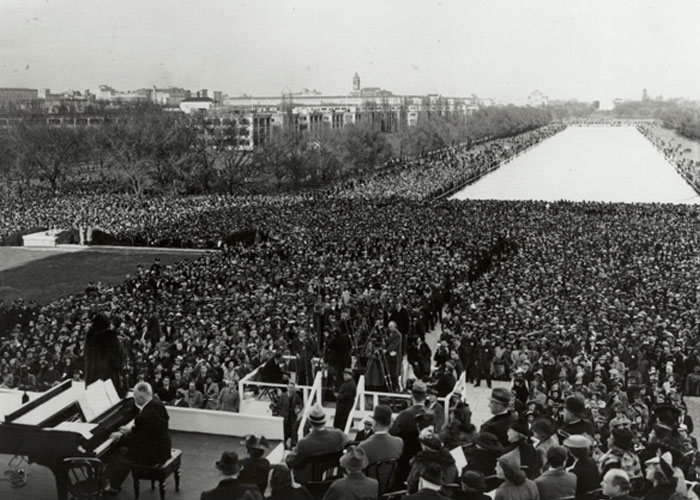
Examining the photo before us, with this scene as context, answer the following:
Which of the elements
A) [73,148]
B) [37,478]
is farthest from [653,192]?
[37,478]

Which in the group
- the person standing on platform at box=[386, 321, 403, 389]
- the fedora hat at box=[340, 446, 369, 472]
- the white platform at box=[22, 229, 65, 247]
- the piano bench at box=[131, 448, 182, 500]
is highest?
the fedora hat at box=[340, 446, 369, 472]

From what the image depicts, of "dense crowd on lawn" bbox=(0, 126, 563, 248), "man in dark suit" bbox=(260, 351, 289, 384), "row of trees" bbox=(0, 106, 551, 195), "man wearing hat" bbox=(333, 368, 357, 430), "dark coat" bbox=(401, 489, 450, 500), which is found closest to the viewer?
"dark coat" bbox=(401, 489, 450, 500)

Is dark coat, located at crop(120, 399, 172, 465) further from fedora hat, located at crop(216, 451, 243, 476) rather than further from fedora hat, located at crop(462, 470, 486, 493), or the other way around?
fedora hat, located at crop(462, 470, 486, 493)

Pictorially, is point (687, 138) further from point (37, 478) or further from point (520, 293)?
point (37, 478)

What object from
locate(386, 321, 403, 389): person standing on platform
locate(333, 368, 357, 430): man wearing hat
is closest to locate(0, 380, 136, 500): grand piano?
locate(333, 368, 357, 430): man wearing hat

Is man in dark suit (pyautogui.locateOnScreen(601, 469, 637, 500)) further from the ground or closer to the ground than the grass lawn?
further from the ground

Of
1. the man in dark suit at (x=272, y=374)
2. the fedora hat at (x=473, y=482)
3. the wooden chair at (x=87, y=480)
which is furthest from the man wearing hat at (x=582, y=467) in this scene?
the man in dark suit at (x=272, y=374)

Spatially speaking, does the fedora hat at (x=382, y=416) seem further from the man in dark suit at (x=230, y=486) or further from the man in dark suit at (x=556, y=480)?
the man in dark suit at (x=556, y=480)

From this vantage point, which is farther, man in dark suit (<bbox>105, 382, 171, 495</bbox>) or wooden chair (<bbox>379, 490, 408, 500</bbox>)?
man in dark suit (<bbox>105, 382, 171, 495</bbox>)
